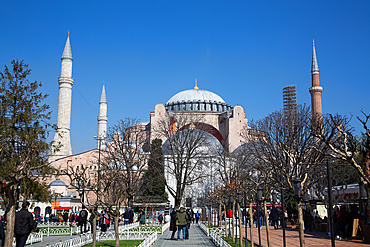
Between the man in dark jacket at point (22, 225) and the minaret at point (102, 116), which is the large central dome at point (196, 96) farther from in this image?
the man in dark jacket at point (22, 225)

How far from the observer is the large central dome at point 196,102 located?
174 feet

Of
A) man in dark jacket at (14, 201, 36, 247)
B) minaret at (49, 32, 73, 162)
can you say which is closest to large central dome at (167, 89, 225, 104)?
minaret at (49, 32, 73, 162)

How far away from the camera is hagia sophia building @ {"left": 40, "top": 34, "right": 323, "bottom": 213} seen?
3756 cm

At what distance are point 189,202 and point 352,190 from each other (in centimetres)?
2038

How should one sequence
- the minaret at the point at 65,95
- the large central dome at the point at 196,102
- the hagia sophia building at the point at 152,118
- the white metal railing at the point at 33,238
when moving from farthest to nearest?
the large central dome at the point at 196,102 → the minaret at the point at 65,95 → the hagia sophia building at the point at 152,118 → the white metal railing at the point at 33,238

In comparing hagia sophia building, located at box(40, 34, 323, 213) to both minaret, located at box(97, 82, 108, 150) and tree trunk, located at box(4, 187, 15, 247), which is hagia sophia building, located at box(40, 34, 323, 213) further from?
tree trunk, located at box(4, 187, 15, 247)

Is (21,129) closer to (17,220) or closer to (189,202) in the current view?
(17,220)

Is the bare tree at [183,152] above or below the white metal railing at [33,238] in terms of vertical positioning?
above

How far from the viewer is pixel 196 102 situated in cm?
5306

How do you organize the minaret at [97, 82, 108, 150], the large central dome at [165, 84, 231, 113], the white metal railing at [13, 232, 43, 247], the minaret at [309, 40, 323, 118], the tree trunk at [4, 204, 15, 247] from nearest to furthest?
1. the tree trunk at [4, 204, 15, 247]
2. the white metal railing at [13, 232, 43, 247]
3. the minaret at [309, 40, 323, 118]
4. the minaret at [97, 82, 108, 150]
5. the large central dome at [165, 84, 231, 113]

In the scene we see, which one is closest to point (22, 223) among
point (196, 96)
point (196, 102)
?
point (196, 102)

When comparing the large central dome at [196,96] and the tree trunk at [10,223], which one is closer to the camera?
the tree trunk at [10,223]

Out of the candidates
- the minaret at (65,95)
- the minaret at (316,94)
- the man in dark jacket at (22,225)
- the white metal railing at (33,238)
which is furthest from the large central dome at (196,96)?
the man in dark jacket at (22,225)

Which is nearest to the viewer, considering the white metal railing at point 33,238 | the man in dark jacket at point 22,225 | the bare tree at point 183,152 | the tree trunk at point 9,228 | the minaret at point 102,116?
the tree trunk at point 9,228
